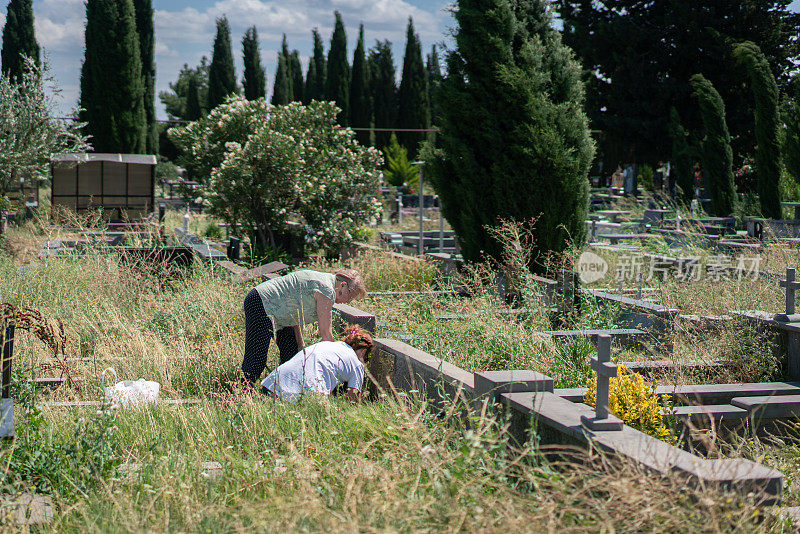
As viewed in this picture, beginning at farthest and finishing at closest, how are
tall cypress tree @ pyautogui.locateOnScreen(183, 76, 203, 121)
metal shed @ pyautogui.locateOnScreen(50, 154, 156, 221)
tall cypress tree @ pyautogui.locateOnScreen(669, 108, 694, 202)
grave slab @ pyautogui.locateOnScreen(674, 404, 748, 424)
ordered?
1. tall cypress tree @ pyautogui.locateOnScreen(183, 76, 203, 121)
2. tall cypress tree @ pyautogui.locateOnScreen(669, 108, 694, 202)
3. metal shed @ pyautogui.locateOnScreen(50, 154, 156, 221)
4. grave slab @ pyautogui.locateOnScreen(674, 404, 748, 424)

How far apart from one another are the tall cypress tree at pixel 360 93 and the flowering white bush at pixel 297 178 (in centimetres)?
2577

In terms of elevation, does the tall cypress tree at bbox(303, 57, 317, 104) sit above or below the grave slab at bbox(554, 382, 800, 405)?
above

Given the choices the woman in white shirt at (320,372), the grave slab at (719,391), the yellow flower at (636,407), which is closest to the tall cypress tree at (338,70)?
the woman in white shirt at (320,372)

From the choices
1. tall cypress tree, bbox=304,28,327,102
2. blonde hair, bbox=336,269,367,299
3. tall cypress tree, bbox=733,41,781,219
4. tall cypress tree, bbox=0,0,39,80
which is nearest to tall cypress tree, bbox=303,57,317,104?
tall cypress tree, bbox=304,28,327,102

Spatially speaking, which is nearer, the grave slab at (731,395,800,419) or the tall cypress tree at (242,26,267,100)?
the grave slab at (731,395,800,419)

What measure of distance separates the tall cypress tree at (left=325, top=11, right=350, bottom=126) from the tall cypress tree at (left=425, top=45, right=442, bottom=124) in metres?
4.41

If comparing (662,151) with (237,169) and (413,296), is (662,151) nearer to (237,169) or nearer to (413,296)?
(237,169)

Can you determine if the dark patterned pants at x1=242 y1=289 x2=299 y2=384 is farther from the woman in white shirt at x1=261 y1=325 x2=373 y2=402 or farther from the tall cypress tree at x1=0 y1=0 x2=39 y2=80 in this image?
the tall cypress tree at x1=0 y1=0 x2=39 y2=80

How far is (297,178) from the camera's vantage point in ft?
37.6

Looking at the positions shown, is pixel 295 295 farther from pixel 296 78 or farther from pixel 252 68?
pixel 296 78

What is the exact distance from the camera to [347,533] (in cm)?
212

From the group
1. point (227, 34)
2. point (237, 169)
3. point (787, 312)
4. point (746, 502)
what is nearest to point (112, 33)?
point (227, 34)

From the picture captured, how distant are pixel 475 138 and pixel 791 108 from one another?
10861 mm

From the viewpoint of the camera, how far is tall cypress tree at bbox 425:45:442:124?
9.11m
